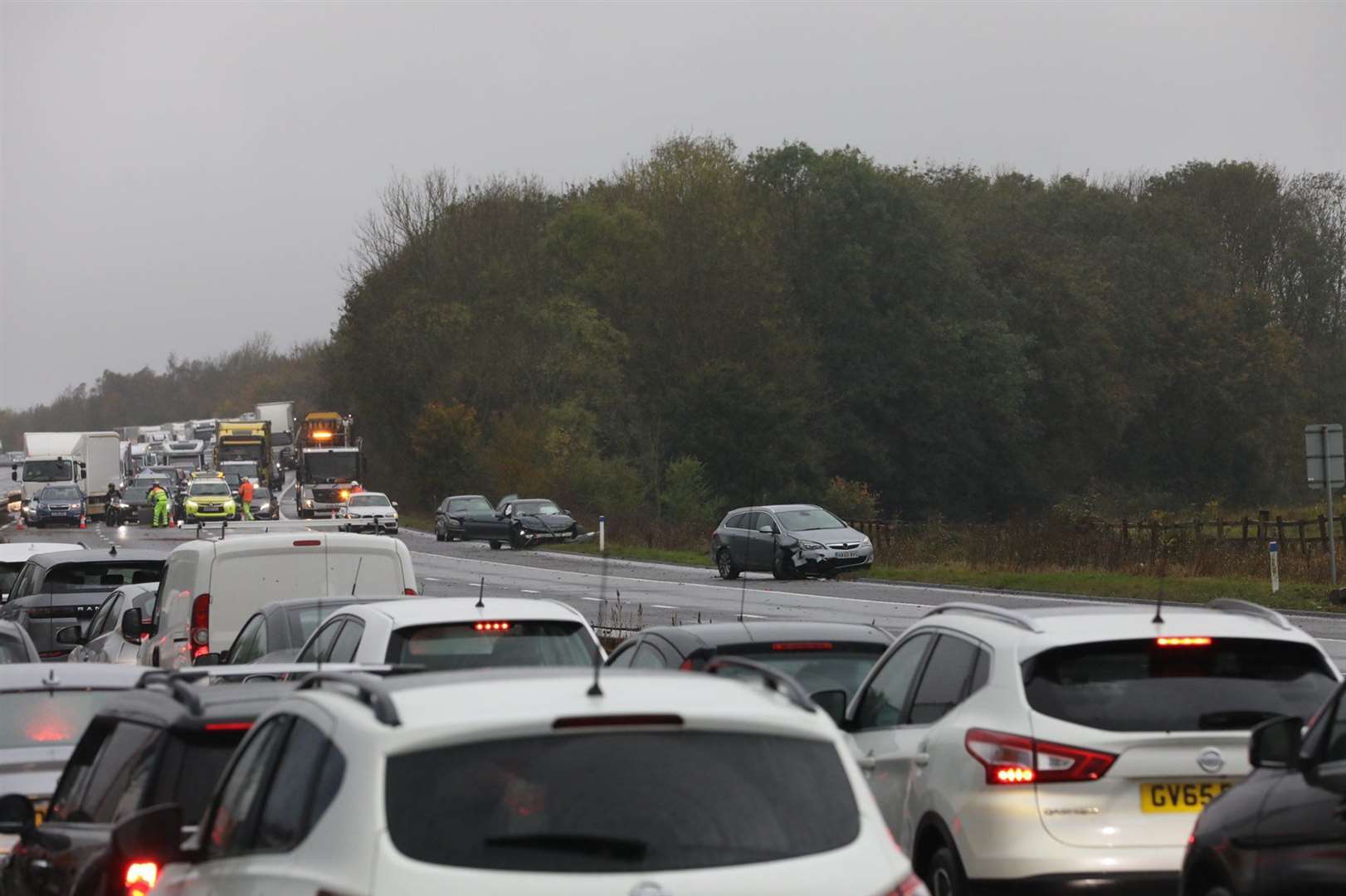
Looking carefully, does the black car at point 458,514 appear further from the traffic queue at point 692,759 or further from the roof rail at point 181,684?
the roof rail at point 181,684

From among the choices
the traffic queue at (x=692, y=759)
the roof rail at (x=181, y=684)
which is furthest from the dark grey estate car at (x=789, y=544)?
the roof rail at (x=181, y=684)

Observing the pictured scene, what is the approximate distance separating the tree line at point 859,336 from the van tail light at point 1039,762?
71435 mm

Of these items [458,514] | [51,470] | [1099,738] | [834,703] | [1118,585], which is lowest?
[1118,585]

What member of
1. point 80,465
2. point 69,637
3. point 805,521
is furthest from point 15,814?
point 80,465

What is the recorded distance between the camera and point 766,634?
10031 mm

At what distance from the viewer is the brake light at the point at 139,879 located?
593 cm

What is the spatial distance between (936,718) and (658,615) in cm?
2354

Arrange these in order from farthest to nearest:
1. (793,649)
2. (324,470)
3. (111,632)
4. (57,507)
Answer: (57,507)
(324,470)
(111,632)
(793,649)

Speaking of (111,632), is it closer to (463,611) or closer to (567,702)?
(463,611)

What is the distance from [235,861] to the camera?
192 inches

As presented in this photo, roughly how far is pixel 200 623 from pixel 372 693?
11.4 metres

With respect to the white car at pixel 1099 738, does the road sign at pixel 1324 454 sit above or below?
above

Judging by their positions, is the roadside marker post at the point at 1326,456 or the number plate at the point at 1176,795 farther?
the roadside marker post at the point at 1326,456

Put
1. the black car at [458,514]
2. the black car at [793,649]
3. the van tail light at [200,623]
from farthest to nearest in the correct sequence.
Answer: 1. the black car at [458,514]
2. the van tail light at [200,623]
3. the black car at [793,649]
